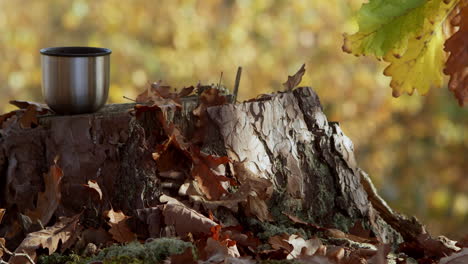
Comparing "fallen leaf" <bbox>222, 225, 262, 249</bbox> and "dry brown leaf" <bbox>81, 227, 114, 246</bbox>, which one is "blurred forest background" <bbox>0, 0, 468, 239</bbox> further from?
"fallen leaf" <bbox>222, 225, 262, 249</bbox>

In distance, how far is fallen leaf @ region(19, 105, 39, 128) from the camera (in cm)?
257

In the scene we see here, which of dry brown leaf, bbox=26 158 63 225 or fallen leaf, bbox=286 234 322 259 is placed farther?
dry brown leaf, bbox=26 158 63 225

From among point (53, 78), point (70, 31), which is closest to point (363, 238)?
point (53, 78)

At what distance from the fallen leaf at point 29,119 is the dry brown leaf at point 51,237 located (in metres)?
0.44

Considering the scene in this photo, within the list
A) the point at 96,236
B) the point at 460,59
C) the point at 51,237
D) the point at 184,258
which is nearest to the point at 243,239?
the point at 184,258

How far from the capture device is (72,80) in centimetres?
256

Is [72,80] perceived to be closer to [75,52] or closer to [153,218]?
[75,52]

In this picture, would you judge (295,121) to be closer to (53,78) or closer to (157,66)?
(53,78)

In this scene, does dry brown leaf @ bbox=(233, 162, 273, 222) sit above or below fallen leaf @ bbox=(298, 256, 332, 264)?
above

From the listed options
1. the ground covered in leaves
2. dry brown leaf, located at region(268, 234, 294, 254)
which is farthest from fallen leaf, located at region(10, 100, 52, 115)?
dry brown leaf, located at region(268, 234, 294, 254)

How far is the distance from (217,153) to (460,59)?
3.09 feet

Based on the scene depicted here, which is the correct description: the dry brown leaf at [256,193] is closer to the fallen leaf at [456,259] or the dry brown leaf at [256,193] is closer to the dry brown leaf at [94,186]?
the dry brown leaf at [94,186]

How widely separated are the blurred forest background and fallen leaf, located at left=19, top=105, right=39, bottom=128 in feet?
15.7

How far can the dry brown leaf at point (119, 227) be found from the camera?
7.43 feet
